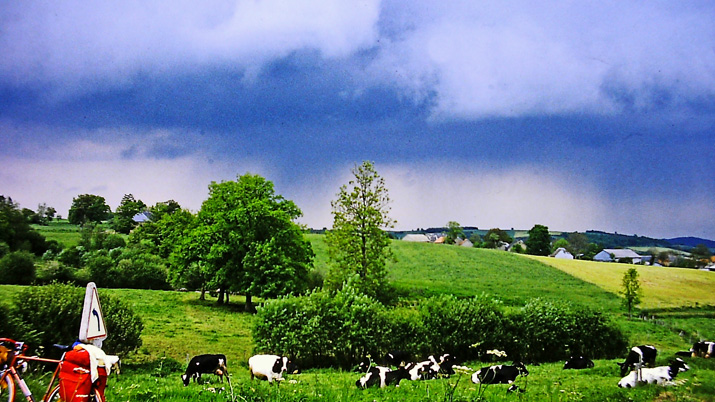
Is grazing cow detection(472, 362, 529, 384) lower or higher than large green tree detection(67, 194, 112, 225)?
lower

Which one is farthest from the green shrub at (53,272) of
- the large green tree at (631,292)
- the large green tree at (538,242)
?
the large green tree at (538,242)

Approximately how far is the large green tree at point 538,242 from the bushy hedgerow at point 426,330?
42022 millimetres

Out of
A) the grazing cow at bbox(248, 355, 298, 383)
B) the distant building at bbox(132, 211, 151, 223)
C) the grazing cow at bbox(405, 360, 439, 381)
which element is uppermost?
the distant building at bbox(132, 211, 151, 223)

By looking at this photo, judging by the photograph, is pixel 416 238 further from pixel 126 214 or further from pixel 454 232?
pixel 126 214

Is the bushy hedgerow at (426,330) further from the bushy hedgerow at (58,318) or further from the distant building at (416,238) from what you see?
the distant building at (416,238)

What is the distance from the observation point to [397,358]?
15.6 meters

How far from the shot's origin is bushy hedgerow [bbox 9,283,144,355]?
1177 centimetres

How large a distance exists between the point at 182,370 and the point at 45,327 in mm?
4200

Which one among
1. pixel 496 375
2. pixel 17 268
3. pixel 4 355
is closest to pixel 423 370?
pixel 496 375

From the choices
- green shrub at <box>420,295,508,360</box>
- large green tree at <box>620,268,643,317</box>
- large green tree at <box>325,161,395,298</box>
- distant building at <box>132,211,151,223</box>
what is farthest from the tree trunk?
distant building at <box>132,211,151,223</box>

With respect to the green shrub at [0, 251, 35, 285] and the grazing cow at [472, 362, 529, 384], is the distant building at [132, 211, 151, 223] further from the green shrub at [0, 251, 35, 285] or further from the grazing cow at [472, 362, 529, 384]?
the grazing cow at [472, 362, 529, 384]

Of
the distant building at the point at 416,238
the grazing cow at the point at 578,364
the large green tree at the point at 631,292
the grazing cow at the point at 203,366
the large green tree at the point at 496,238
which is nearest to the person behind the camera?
the grazing cow at the point at 203,366

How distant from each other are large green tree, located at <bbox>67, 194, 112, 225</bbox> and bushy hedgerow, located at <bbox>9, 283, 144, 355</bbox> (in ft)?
108

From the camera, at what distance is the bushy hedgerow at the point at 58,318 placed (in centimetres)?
1177
